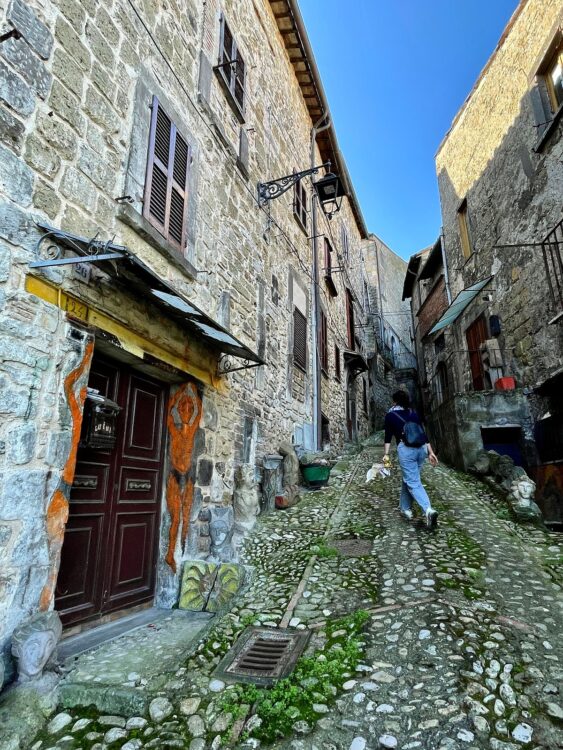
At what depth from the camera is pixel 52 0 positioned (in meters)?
2.91

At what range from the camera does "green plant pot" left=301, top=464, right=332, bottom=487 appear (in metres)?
7.03

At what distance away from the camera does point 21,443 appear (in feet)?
7.82

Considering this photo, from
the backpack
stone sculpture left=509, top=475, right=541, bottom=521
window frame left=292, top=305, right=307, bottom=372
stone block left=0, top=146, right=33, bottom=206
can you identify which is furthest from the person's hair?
stone block left=0, top=146, right=33, bottom=206

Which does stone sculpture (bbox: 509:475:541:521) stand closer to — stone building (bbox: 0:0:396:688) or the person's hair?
the person's hair

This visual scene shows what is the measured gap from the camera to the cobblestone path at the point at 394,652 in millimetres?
1947

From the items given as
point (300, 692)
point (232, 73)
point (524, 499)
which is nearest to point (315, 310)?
point (232, 73)

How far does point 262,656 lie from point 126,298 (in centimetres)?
276

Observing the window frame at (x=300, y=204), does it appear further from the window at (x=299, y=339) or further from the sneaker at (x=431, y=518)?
the sneaker at (x=431, y=518)

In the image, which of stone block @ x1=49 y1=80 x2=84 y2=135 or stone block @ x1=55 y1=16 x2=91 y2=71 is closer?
stone block @ x1=49 y1=80 x2=84 y2=135

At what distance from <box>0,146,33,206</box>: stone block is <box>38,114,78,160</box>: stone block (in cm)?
35

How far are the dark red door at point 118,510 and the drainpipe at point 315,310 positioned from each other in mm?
4995

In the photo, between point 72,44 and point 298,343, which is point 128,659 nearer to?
point 72,44

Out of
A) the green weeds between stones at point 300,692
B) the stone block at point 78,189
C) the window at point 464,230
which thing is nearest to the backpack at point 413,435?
the green weeds between stones at point 300,692

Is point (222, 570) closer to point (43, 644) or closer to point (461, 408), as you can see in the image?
point (43, 644)
